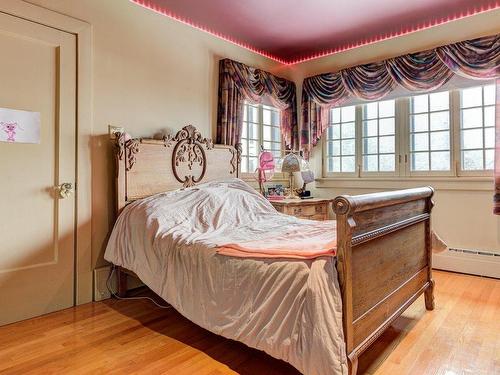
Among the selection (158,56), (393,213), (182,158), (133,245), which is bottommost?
(133,245)

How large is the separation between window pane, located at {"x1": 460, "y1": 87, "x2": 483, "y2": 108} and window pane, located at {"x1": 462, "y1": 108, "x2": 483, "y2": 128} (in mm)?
59

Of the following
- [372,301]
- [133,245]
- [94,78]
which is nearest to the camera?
[372,301]

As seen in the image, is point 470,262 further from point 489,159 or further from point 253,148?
point 253,148

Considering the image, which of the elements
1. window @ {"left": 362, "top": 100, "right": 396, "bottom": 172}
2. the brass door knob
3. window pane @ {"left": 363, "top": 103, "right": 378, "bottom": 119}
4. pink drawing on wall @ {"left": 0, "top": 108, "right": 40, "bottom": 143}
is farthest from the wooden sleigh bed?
window pane @ {"left": 363, "top": 103, "right": 378, "bottom": 119}

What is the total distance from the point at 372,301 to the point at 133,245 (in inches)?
67.1

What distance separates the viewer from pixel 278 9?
3.29 meters

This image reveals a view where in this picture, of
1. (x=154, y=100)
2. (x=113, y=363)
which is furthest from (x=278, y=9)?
(x=113, y=363)

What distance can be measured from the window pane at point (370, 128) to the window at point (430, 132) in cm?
43

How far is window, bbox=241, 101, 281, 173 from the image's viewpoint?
14.1 ft

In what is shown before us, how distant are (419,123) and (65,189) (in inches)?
141

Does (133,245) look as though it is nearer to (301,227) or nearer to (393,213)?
(301,227)

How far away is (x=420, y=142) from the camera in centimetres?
388

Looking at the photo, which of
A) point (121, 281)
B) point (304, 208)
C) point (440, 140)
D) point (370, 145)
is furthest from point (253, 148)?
point (121, 281)

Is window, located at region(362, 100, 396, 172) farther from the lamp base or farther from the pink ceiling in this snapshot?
the lamp base
